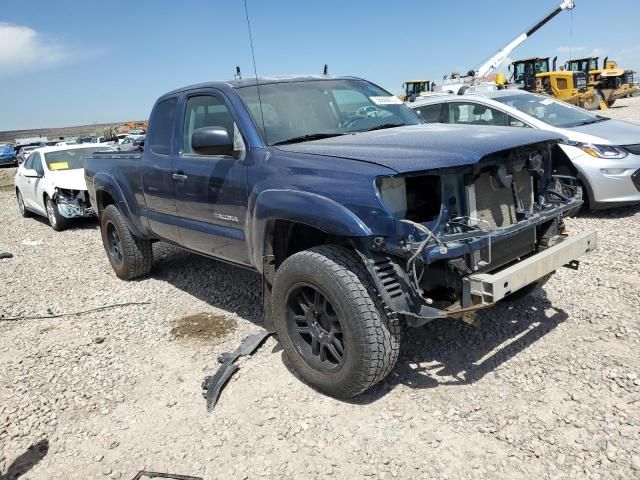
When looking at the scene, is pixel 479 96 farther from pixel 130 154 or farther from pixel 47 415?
pixel 47 415

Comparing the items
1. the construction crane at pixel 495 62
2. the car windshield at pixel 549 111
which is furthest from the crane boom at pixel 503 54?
the car windshield at pixel 549 111

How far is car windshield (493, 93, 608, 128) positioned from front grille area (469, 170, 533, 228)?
4.33 m

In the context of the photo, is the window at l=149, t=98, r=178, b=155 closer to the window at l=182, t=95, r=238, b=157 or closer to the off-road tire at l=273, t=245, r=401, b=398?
the window at l=182, t=95, r=238, b=157

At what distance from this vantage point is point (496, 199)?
3.21 m

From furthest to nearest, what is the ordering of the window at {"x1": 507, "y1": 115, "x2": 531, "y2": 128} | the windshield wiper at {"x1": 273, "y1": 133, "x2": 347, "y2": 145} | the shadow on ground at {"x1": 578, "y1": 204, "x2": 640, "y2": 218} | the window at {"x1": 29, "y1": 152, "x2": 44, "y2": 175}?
the window at {"x1": 29, "y1": 152, "x2": 44, "y2": 175}, the window at {"x1": 507, "y1": 115, "x2": 531, "y2": 128}, the shadow on ground at {"x1": 578, "y1": 204, "x2": 640, "y2": 218}, the windshield wiper at {"x1": 273, "y1": 133, "x2": 347, "y2": 145}

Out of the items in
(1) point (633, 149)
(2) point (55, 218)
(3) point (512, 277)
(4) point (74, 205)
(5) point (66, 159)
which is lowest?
(2) point (55, 218)

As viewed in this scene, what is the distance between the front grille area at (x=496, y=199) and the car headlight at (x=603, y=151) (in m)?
3.67

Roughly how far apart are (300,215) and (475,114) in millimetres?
5491

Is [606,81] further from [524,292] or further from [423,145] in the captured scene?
[423,145]

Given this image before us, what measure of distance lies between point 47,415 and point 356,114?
3.08 m

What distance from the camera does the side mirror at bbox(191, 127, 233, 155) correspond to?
142 inches

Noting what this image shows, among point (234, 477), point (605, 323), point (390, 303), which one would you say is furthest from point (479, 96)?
point (234, 477)

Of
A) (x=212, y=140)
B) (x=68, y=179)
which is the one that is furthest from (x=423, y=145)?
(x=68, y=179)

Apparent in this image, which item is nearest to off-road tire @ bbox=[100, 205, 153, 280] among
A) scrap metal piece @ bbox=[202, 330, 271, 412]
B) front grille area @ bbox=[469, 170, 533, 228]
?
scrap metal piece @ bbox=[202, 330, 271, 412]
